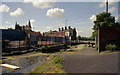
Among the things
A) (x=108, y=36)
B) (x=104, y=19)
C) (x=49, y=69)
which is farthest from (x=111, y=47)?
(x=104, y=19)

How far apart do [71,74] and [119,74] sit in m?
3.72

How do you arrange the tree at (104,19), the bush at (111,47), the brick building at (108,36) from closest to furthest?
1. the bush at (111,47)
2. the brick building at (108,36)
3. the tree at (104,19)

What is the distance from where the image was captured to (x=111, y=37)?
23.7 metres

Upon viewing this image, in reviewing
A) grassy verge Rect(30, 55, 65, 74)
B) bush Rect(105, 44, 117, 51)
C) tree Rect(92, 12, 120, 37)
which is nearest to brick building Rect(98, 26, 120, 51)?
bush Rect(105, 44, 117, 51)

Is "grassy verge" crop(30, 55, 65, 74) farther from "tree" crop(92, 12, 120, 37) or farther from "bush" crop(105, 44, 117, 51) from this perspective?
"tree" crop(92, 12, 120, 37)

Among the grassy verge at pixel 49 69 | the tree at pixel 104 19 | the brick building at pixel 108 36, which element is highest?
the tree at pixel 104 19

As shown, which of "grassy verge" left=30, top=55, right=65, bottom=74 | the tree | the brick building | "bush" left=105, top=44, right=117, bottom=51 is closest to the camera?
"grassy verge" left=30, top=55, right=65, bottom=74

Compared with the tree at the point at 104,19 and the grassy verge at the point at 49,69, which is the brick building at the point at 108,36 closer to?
the tree at the point at 104,19

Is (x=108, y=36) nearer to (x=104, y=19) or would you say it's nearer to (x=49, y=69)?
(x=104, y=19)

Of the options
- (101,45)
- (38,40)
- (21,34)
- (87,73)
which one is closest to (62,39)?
(38,40)

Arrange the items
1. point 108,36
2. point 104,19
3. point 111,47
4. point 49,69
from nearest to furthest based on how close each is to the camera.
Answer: point 49,69 → point 111,47 → point 108,36 → point 104,19

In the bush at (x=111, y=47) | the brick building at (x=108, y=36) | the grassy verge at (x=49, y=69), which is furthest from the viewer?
the brick building at (x=108, y=36)

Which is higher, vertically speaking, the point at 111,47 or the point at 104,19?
the point at 104,19

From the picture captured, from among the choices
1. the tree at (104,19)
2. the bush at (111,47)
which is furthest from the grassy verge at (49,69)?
the tree at (104,19)
